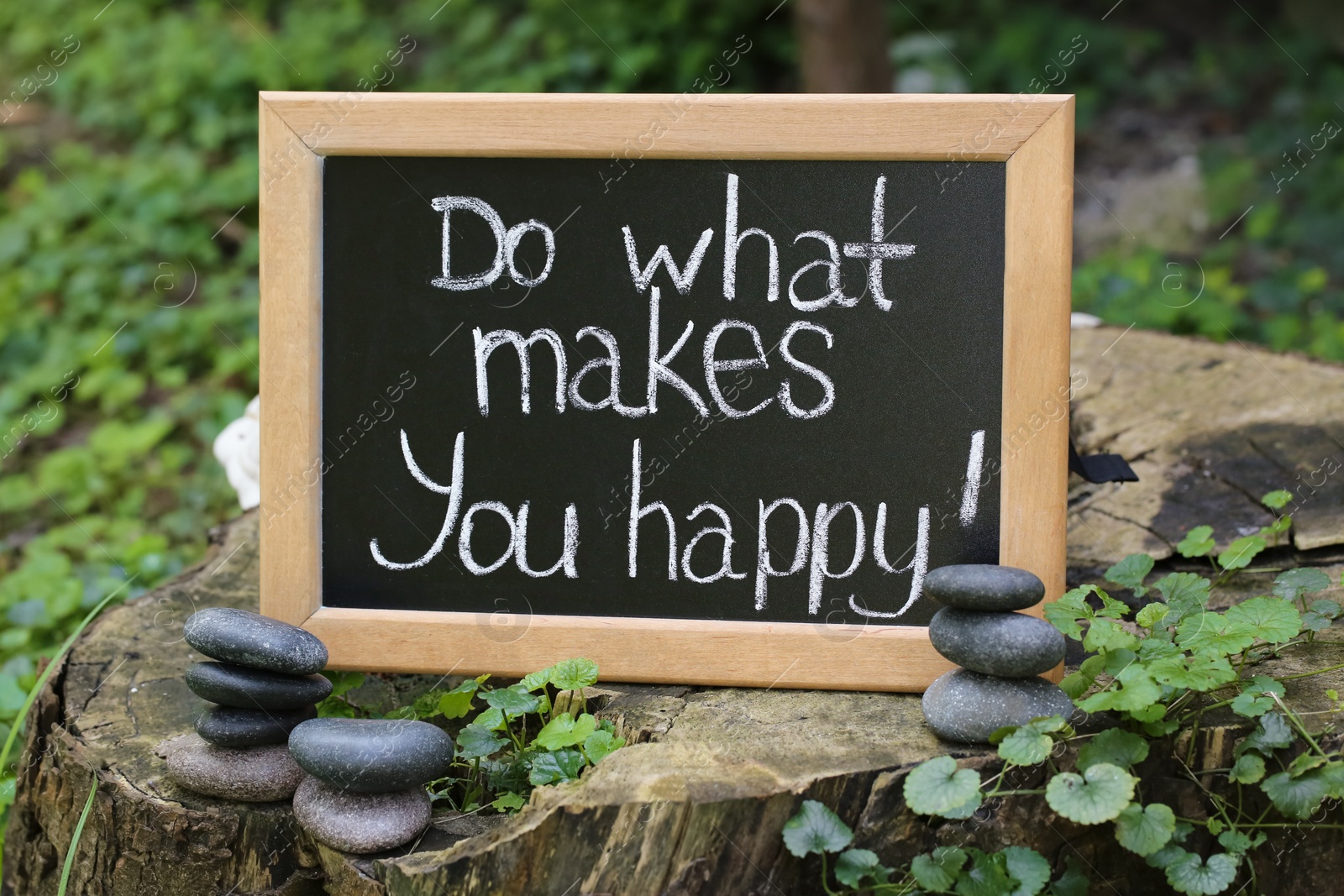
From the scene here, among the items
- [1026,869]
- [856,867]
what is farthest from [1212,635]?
[856,867]

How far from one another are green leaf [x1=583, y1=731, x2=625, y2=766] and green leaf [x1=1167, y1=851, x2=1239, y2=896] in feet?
1.93

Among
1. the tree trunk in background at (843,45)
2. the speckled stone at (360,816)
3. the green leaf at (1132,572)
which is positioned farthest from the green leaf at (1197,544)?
the tree trunk in background at (843,45)

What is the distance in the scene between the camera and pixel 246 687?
1.27 meters

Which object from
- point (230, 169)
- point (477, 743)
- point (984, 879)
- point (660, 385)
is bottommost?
point (984, 879)

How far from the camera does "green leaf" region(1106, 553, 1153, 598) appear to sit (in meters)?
1.44

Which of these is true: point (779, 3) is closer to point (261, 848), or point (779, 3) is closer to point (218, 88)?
point (218, 88)

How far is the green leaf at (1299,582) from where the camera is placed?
136 cm

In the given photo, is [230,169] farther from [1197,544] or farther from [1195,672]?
[1195,672]

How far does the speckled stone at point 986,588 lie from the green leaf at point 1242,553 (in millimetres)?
472

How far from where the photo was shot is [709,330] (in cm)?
143

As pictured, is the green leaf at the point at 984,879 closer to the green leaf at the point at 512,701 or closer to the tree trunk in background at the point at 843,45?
the green leaf at the point at 512,701

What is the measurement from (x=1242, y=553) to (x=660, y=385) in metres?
0.84

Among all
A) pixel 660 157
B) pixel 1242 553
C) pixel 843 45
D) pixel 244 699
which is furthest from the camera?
pixel 843 45

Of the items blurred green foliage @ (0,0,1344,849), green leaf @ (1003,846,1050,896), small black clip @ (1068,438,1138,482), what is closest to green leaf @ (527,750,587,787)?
green leaf @ (1003,846,1050,896)
